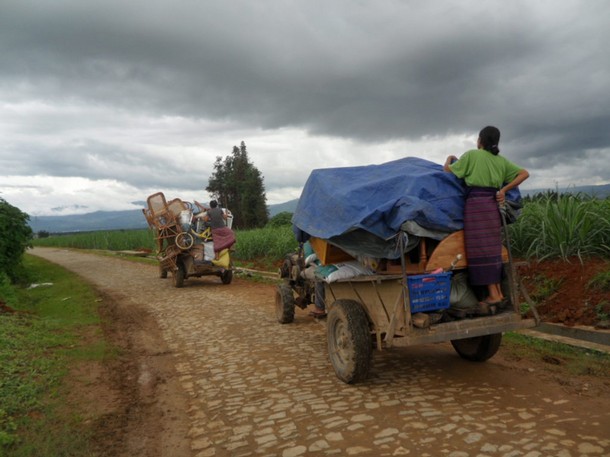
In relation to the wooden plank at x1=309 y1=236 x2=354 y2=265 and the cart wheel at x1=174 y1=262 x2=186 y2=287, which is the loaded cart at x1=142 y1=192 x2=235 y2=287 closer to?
the cart wheel at x1=174 y1=262 x2=186 y2=287

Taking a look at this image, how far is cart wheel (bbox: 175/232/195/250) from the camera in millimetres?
13039

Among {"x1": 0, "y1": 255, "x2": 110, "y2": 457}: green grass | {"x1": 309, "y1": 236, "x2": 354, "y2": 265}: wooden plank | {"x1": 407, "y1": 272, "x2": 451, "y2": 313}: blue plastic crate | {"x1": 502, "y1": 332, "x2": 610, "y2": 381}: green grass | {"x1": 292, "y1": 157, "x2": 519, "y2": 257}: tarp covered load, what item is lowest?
{"x1": 502, "y1": 332, "x2": 610, "y2": 381}: green grass

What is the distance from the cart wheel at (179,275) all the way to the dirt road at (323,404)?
6.13 metres

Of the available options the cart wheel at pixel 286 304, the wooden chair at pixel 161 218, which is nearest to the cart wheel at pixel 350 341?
the cart wheel at pixel 286 304

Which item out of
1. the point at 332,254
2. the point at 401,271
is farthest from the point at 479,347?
the point at 332,254

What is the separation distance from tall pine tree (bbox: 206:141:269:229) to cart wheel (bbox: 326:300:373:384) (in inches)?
1696

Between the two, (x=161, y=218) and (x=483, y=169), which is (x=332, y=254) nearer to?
(x=483, y=169)

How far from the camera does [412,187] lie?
4785 mm

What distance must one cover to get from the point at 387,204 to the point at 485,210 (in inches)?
39.5

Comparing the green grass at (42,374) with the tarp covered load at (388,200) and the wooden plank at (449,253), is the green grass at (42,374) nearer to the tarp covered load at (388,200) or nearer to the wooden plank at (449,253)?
the tarp covered load at (388,200)

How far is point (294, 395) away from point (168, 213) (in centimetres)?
934

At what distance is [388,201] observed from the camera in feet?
15.5

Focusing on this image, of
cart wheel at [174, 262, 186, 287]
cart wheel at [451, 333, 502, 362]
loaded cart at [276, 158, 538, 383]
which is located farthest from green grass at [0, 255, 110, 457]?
cart wheel at [451, 333, 502, 362]

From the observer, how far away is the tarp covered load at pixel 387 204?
15.0 feet
